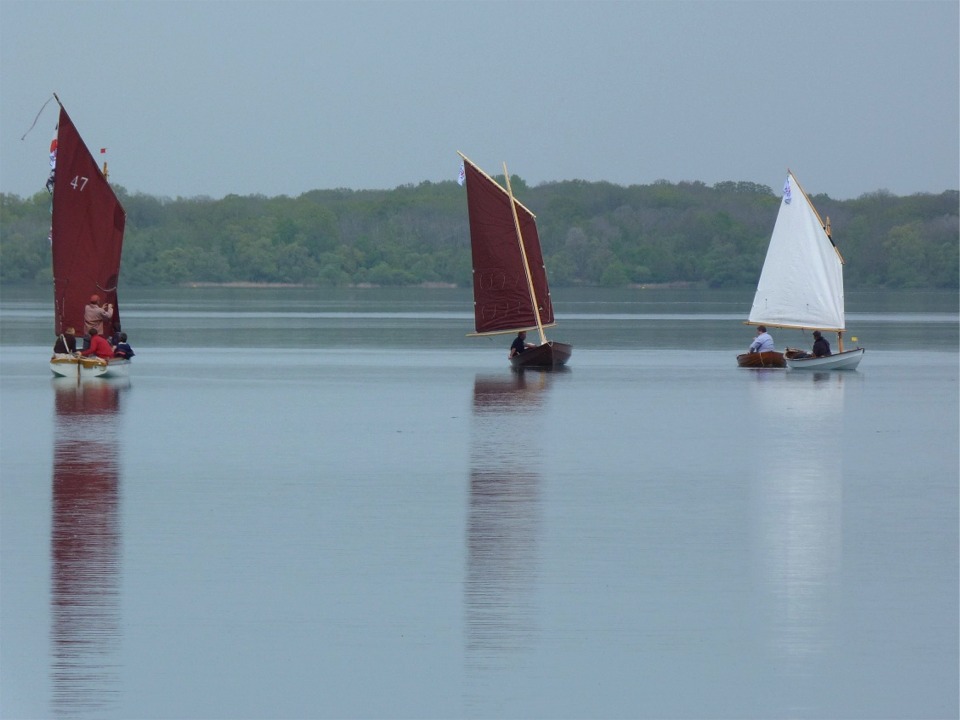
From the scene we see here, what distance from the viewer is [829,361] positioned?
37.8 metres

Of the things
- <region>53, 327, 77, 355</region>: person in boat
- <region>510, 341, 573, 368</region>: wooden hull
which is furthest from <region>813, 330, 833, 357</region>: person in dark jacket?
<region>53, 327, 77, 355</region>: person in boat

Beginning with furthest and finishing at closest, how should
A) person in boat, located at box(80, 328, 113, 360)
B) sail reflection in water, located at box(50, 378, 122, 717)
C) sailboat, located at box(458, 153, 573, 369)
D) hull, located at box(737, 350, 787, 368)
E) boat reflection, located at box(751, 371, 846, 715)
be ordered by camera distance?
sailboat, located at box(458, 153, 573, 369)
hull, located at box(737, 350, 787, 368)
person in boat, located at box(80, 328, 113, 360)
boat reflection, located at box(751, 371, 846, 715)
sail reflection in water, located at box(50, 378, 122, 717)

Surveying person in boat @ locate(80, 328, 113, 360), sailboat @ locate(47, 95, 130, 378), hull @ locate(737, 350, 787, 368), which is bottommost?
hull @ locate(737, 350, 787, 368)

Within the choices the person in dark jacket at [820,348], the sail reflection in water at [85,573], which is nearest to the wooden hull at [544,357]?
the person in dark jacket at [820,348]

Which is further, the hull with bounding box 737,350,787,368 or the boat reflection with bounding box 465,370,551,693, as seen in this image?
the hull with bounding box 737,350,787,368

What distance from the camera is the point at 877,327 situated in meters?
66.6

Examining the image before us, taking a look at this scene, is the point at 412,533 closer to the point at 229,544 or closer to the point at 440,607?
the point at 229,544

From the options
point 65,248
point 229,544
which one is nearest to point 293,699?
point 229,544

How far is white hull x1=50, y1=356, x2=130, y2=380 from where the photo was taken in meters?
32.3

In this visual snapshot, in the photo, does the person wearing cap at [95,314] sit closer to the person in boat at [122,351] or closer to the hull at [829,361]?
the person in boat at [122,351]

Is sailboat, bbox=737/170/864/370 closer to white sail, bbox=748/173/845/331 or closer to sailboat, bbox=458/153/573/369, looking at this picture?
white sail, bbox=748/173/845/331

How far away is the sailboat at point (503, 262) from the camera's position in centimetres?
3944

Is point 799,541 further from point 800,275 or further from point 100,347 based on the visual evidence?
point 800,275

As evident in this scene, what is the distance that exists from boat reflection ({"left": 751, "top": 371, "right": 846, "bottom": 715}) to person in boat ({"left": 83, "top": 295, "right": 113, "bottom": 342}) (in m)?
13.4
